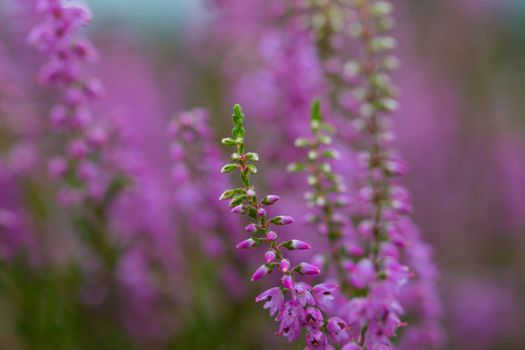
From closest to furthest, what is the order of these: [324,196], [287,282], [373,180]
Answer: [287,282], [324,196], [373,180]

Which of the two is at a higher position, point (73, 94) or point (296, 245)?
point (73, 94)

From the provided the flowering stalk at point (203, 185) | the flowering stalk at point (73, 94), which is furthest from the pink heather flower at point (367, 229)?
the flowering stalk at point (73, 94)

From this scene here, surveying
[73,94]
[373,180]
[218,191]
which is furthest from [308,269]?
[73,94]

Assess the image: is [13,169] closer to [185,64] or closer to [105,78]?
[105,78]

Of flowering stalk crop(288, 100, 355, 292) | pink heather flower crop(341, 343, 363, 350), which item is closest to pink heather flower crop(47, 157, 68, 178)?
flowering stalk crop(288, 100, 355, 292)

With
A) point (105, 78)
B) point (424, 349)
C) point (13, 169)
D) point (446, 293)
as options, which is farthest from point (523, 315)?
point (105, 78)

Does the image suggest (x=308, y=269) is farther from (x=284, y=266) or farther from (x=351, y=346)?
(x=351, y=346)
